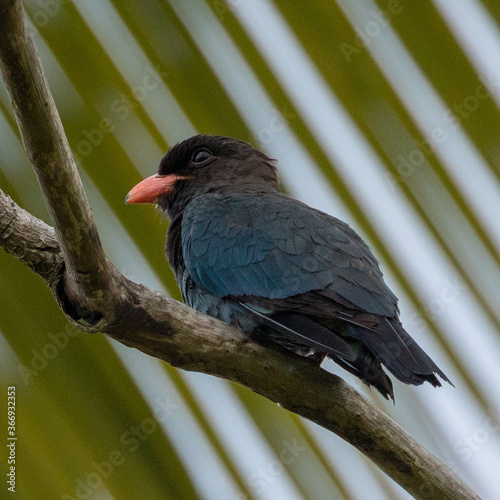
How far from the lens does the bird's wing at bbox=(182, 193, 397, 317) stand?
333 centimetres

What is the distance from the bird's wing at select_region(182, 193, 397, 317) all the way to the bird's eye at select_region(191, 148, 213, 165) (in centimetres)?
65

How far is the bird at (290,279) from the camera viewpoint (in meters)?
3.16

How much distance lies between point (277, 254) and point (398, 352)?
773mm

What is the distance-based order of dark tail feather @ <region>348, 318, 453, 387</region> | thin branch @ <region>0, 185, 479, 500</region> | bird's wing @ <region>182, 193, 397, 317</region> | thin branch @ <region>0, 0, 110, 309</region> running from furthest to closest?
1. bird's wing @ <region>182, 193, 397, 317</region>
2. dark tail feather @ <region>348, 318, 453, 387</region>
3. thin branch @ <region>0, 185, 479, 500</region>
4. thin branch @ <region>0, 0, 110, 309</region>

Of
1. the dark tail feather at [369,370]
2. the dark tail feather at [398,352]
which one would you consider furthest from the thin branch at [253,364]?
the dark tail feather at [398,352]

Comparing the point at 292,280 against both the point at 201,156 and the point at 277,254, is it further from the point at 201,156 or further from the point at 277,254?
the point at 201,156

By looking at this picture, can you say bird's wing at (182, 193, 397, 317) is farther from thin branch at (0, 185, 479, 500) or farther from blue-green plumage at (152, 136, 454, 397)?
thin branch at (0, 185, 479, 500)

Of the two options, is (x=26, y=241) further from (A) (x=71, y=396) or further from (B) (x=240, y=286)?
(B) (x=240, y=286)

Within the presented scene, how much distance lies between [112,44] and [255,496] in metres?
2.20

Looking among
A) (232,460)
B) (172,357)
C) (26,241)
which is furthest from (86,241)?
(232,460)

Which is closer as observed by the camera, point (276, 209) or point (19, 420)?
point (19, 420)

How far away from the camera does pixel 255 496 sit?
11.4 feet

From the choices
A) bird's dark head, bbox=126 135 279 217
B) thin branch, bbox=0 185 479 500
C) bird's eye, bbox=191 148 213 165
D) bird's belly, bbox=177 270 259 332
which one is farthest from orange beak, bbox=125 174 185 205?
thin branch, bbox=0 185 479 500

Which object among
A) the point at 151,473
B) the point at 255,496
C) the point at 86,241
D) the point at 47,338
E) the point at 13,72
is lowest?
the point at 255,496
